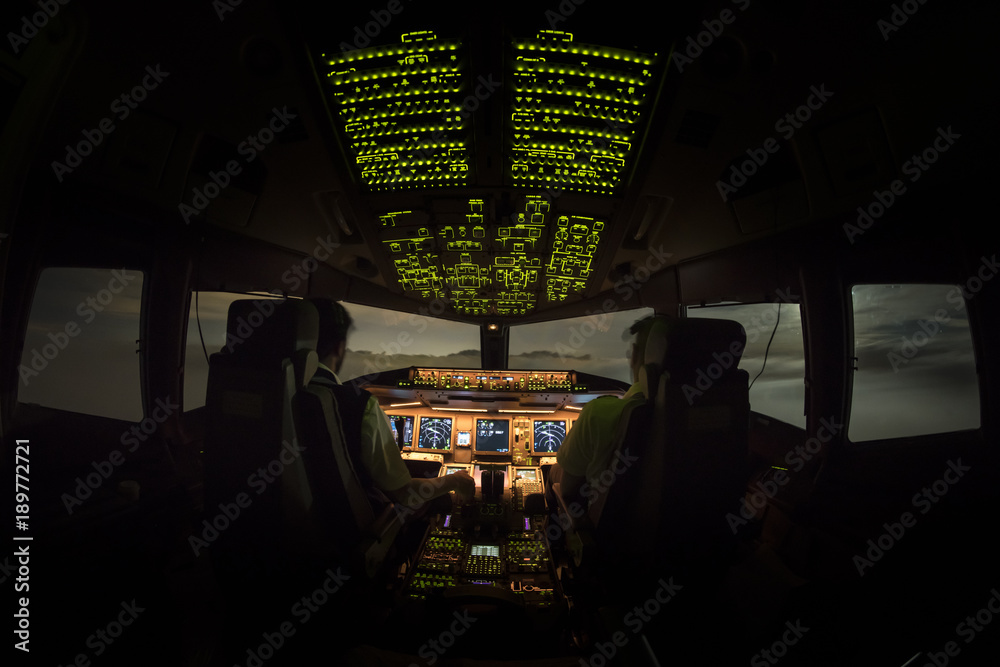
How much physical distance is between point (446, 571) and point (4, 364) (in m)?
2.25

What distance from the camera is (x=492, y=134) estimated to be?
1348 millimetres

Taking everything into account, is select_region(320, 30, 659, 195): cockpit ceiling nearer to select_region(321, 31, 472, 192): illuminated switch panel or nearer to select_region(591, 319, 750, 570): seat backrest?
select_region(321, 31, 472, 192): illuminated switch panel

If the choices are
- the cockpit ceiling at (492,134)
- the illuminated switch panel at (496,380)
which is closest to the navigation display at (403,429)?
the illuminated switch panel at (496,380)

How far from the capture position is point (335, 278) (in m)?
3.13

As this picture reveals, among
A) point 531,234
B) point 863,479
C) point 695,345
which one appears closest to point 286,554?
point 695,345

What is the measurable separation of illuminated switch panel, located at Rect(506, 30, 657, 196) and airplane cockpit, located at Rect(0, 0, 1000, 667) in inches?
0.5

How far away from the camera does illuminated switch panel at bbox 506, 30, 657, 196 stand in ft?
3.67

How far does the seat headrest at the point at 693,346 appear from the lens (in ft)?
4.07

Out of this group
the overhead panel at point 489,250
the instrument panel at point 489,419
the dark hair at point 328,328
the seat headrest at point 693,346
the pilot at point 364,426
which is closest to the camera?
the seat headrest at point 693,346

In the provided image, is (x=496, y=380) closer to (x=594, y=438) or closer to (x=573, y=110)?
(x=594, y=438)

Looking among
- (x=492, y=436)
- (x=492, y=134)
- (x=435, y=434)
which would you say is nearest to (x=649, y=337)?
(x=492, y=134)

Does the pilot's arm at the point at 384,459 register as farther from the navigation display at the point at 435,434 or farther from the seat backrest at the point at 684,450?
the navigation display at the point at 435,434

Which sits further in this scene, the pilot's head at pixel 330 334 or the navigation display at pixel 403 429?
the navigation display at pixel 403 429

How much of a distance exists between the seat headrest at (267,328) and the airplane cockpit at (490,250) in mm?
13
